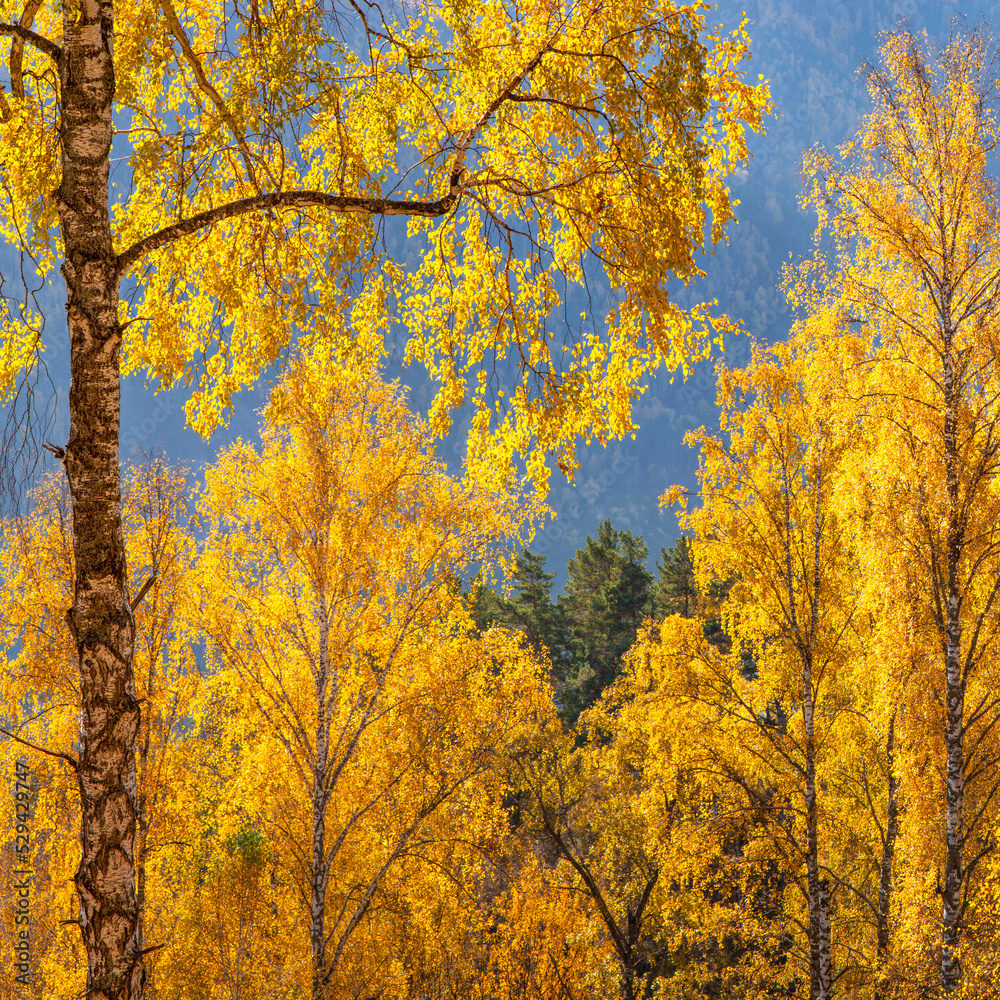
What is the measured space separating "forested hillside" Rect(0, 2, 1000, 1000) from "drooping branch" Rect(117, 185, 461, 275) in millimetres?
21

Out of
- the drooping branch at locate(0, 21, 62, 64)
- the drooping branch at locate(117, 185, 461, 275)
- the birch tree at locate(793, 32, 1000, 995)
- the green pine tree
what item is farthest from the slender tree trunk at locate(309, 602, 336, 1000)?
the green pine tree

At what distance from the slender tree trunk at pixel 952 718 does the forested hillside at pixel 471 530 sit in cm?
5

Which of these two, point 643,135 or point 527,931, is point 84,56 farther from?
point 527,931

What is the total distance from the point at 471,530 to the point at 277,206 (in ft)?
22.1

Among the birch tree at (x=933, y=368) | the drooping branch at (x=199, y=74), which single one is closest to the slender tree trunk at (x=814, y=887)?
the birch tree at (x=933, y=368)

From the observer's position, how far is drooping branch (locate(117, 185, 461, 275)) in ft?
11.7

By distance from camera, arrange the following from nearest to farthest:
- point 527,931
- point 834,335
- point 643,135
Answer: point 643,135
point 834,335
point 527,931

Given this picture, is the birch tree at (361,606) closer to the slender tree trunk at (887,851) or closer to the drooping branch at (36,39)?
the drooping branch at (36,39)

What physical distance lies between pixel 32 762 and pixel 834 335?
13.4 meters

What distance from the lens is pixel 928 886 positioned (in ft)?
29.7

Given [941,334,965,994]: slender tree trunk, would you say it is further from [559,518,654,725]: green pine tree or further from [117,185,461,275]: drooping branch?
[559,518,654,725]: green pine tree

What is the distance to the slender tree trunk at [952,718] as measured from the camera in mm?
8594

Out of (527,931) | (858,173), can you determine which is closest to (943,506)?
(858,173)

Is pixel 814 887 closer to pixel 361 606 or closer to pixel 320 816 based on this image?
pixel 320 816
